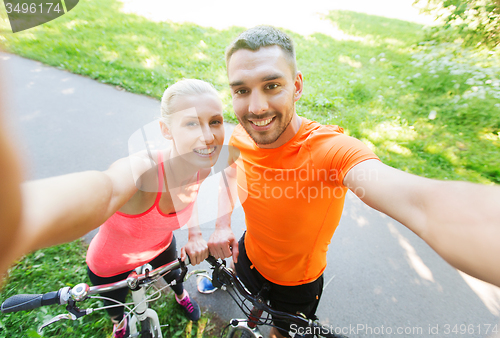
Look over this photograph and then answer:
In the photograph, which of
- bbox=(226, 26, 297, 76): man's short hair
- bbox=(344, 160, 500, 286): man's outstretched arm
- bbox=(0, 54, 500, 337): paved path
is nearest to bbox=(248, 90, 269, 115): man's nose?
bbox=(226, 26, 297, 76): man's short hair

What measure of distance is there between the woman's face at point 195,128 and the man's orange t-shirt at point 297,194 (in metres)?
0.33

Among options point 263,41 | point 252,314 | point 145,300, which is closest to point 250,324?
point 252,314

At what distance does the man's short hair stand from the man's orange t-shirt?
52cm

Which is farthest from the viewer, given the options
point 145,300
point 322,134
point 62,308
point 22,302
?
point 62,308

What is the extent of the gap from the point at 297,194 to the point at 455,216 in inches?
33.7

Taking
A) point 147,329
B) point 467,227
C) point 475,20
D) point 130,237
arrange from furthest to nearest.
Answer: point 475,20
point 147,329
point 130,237
point 467,227

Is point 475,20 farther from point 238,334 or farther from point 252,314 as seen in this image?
point 238,334

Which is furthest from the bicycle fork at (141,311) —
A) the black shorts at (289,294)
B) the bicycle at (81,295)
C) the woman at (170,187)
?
the black shorts at (289,294)

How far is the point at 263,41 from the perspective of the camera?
1595 millimetres

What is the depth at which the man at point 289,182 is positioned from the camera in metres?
1.15

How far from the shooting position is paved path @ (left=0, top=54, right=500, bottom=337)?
283 cm

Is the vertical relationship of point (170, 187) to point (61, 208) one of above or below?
below

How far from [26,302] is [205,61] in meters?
6.73

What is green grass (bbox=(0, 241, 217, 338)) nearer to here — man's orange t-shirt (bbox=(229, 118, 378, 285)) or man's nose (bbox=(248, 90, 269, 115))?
man's orange t-shirt (bbox=(229, 118, 378, 285))
